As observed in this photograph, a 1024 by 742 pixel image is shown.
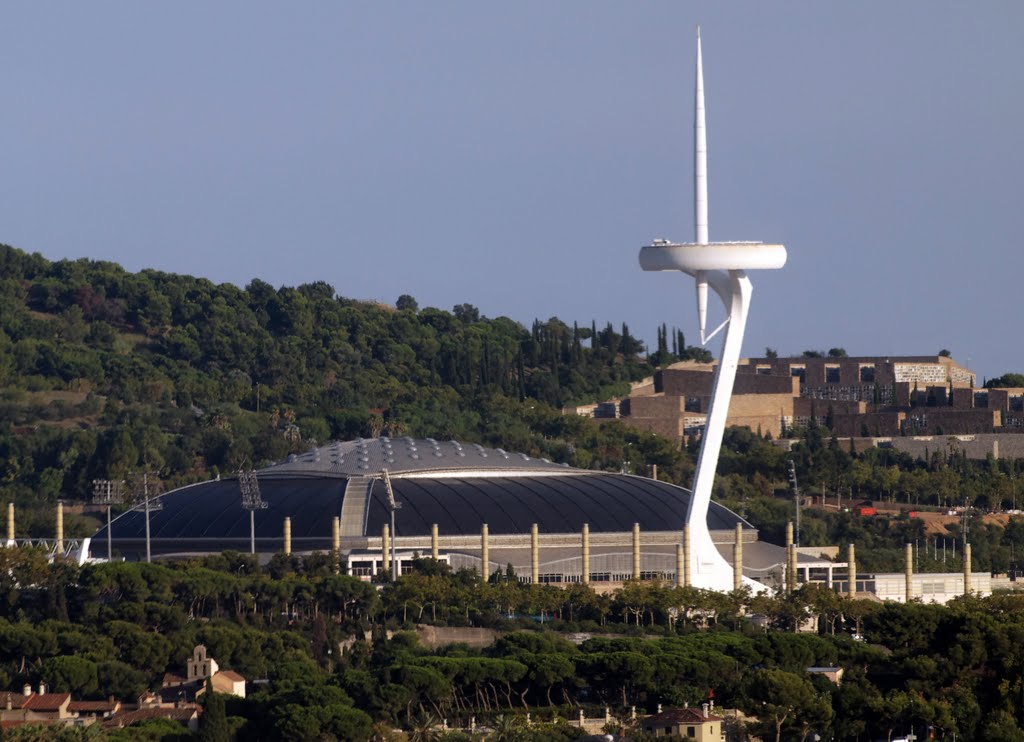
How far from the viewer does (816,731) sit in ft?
243

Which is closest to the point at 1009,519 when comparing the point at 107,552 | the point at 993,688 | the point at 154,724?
the point at 107,552

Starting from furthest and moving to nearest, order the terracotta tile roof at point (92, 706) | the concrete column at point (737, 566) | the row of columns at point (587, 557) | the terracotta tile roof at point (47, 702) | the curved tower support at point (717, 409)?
the concrete column at point (737, 566)
the row of columns at point (587, 557)
the curved tower support at point (717, 409)
the terracotta tile roof at point (92, 706)
the terracotta tile roof at point (47, 702)

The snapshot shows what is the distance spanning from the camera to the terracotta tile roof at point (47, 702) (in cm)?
7505

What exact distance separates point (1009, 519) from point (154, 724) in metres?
63.9

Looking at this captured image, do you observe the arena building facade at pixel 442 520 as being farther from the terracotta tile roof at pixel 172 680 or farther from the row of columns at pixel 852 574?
the terracotta tile roof at pixel 172 680

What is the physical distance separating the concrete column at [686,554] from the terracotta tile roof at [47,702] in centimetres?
2493

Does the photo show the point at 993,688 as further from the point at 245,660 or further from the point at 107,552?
the point at 107,552

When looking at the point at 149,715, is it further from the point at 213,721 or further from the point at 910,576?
Answer: the point at 910,576

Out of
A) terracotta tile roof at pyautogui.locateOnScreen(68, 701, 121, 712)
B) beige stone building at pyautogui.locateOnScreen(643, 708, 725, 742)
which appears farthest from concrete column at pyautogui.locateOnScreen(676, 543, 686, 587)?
terracotta tile roof at pyautogui.locateOnScreen(68, 701, 121, 712)

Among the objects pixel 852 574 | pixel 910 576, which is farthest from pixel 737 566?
pixel 910 576

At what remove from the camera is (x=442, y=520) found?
103m

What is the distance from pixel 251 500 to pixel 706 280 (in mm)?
19886

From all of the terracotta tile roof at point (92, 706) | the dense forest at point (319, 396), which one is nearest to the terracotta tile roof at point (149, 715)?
the terracotta tile roof at point (92, 706)

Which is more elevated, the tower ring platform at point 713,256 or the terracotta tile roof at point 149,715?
the tower ring platform at point 713,256
